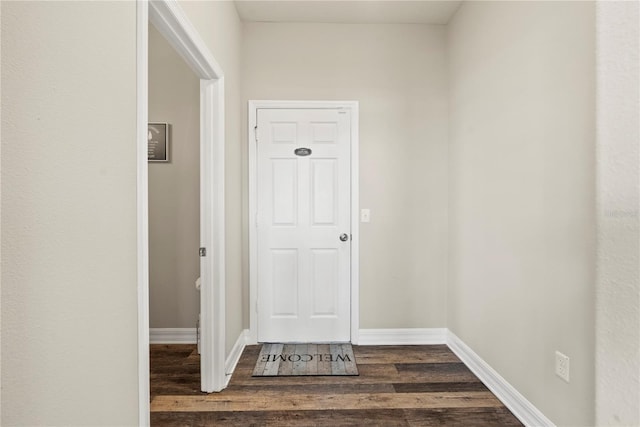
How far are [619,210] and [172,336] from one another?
124 inches

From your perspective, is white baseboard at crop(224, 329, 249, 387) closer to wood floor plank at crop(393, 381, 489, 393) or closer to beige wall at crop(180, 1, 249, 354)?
beige wall at crop(180, 1, 249, 354)

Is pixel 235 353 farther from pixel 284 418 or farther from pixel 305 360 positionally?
pixel 284 418

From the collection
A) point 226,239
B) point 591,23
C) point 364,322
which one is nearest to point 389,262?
point 364,322

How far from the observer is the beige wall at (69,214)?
27.6 inches

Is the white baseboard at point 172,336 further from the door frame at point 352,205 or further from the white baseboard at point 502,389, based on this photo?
the white baseboard at point 502,389

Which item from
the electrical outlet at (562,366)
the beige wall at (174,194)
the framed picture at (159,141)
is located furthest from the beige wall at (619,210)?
the framed picture at (159,141)

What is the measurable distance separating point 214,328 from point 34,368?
1.39 m

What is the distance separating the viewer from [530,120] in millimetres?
1788

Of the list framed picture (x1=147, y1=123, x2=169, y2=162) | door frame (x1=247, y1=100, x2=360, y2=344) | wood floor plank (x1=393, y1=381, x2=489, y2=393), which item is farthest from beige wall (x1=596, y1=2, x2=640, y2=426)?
framed picture (x1=147, y1=123, x2=169, y2=162)

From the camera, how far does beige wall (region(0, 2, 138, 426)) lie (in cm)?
70

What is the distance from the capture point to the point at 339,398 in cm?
205

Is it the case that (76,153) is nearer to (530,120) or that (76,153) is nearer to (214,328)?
(214,328)

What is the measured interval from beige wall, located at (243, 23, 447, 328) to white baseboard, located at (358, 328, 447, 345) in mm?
51

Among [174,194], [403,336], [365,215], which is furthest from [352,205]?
[174,194]
